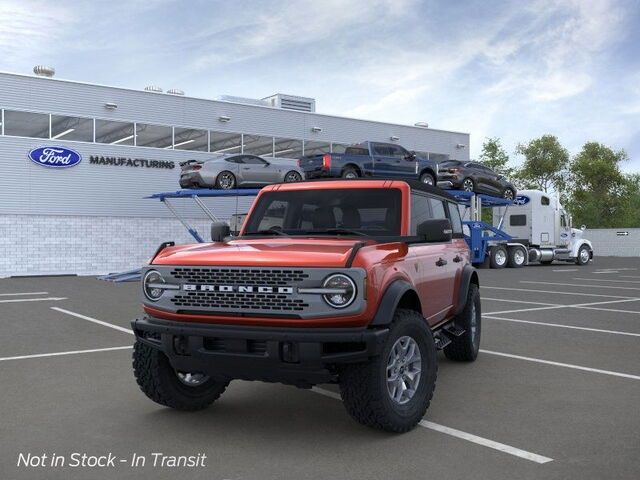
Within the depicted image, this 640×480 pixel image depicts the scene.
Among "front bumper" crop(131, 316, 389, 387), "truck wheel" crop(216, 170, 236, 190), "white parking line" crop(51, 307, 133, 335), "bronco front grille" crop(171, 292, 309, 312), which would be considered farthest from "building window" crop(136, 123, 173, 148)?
"front bumper" crop(131, 316, 389, 387)

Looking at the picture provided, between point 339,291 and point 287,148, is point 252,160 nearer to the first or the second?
point 287,148

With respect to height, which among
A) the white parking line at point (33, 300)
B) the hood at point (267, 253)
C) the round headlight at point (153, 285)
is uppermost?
the hood at point (267, 253)

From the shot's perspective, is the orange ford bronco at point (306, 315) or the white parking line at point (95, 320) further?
the white parking line at point (95, 320)

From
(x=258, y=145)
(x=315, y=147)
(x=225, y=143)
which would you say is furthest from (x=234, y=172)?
(x=315, y=147)

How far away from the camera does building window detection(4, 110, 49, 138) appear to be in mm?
25375

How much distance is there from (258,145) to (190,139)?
135 inches

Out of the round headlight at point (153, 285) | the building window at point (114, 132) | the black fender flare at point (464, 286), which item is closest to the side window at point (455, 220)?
the black fender flare at point (464, 286)

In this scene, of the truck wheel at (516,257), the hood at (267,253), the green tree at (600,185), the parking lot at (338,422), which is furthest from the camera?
the green tree at (600,185)

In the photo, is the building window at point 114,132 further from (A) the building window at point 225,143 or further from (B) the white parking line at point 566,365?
(B) the white parking line at point 566,365

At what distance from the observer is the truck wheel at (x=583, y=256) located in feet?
109

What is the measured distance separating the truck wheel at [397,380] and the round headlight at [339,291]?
16.4 inches

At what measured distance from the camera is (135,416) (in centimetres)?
527

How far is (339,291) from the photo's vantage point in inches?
172

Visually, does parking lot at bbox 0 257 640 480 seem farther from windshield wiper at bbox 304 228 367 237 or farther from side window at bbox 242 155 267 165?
side window at bbox 242 155 267 165
